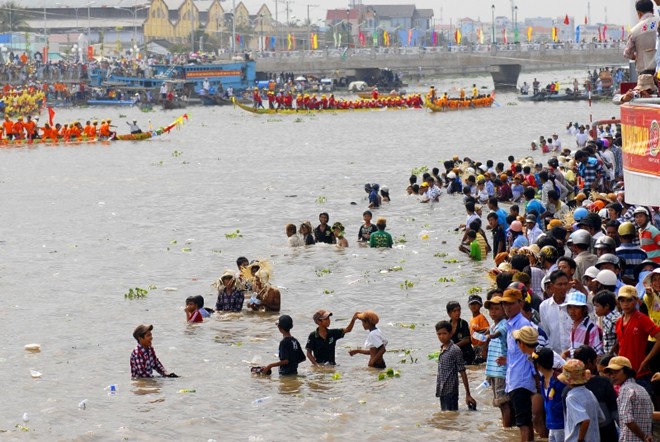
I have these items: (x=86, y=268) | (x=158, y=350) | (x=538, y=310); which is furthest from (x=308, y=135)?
(x=538, y=310)

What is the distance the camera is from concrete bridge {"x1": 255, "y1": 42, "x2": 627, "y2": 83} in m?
96.0

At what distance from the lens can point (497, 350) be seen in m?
10.5

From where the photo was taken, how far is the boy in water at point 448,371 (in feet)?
36.5

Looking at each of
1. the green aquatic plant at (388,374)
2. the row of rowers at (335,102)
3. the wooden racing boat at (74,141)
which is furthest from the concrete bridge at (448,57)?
the green aquatic plant at (388,374)

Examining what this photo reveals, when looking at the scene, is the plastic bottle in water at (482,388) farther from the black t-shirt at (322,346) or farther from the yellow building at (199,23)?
the yellow building at (199,23)

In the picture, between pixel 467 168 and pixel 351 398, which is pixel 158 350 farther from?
pixel 467 168

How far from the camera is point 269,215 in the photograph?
3058 centimetres

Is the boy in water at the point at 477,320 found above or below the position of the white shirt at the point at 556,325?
below

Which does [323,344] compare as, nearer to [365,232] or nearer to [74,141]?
[365,232]

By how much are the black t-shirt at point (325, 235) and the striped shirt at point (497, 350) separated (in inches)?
455

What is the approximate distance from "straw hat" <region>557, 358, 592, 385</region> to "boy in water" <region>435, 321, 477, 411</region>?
2.49 meters

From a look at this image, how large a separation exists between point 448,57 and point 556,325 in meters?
90.8

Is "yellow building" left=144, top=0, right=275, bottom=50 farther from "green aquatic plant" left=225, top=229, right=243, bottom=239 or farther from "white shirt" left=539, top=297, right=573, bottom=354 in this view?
"white shirt" left=539, top=297, right=573, bottom=354

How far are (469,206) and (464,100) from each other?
53995 mm
